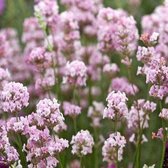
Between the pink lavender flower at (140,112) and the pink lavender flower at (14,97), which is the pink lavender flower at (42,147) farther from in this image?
the pink lavender flower at (140,112)

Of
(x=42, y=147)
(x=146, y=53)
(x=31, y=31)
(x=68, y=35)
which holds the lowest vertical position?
(x=42, y=147)

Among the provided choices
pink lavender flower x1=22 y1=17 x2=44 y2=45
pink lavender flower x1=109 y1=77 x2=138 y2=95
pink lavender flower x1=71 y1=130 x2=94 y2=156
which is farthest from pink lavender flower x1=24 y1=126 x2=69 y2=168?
pink lavender flower x1=22 y1=17 x2=44 y2=45

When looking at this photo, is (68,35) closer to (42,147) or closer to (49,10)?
(49,10)

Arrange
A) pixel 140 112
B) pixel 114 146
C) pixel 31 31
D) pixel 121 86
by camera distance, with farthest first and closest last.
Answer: pixel 31 31 < pixel 121 86 < pixel 140 112 < pixel 114 146

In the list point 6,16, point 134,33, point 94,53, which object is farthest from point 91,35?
point 6,16

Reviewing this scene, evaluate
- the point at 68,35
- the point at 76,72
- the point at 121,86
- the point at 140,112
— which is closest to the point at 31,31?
the point at 68,35

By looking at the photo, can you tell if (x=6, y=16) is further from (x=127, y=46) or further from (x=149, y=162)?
(x=127, y=46)
